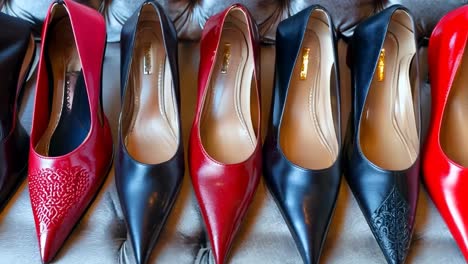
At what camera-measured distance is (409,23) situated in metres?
0.71

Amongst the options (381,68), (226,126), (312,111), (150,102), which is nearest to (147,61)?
(150,102)

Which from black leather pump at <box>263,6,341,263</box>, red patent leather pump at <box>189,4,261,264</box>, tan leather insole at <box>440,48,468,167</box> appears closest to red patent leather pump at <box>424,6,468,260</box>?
tan leather insole at <box>440,48,468,167</box>

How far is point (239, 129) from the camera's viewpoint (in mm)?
725

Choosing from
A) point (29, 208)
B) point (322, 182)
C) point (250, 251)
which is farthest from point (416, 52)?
point (29, 208)

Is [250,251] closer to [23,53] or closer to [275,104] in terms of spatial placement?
[275,104]

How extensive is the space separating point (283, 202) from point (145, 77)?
32cm

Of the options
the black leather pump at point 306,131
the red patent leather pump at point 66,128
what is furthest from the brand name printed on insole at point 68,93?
the black leather pump at point 306,131

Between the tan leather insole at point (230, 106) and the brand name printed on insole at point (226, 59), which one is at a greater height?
the brand name printed on insole at point (226, 59)

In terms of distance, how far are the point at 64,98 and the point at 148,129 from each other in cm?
15

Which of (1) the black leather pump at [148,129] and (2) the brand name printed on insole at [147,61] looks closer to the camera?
(1) the black leather pump at [148,129]

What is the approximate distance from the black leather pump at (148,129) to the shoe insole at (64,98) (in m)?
0.07

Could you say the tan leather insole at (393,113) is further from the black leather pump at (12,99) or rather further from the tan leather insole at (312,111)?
the black leather pump at (12,99)

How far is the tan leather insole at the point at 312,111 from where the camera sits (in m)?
0.70

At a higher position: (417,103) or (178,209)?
(417,103)
